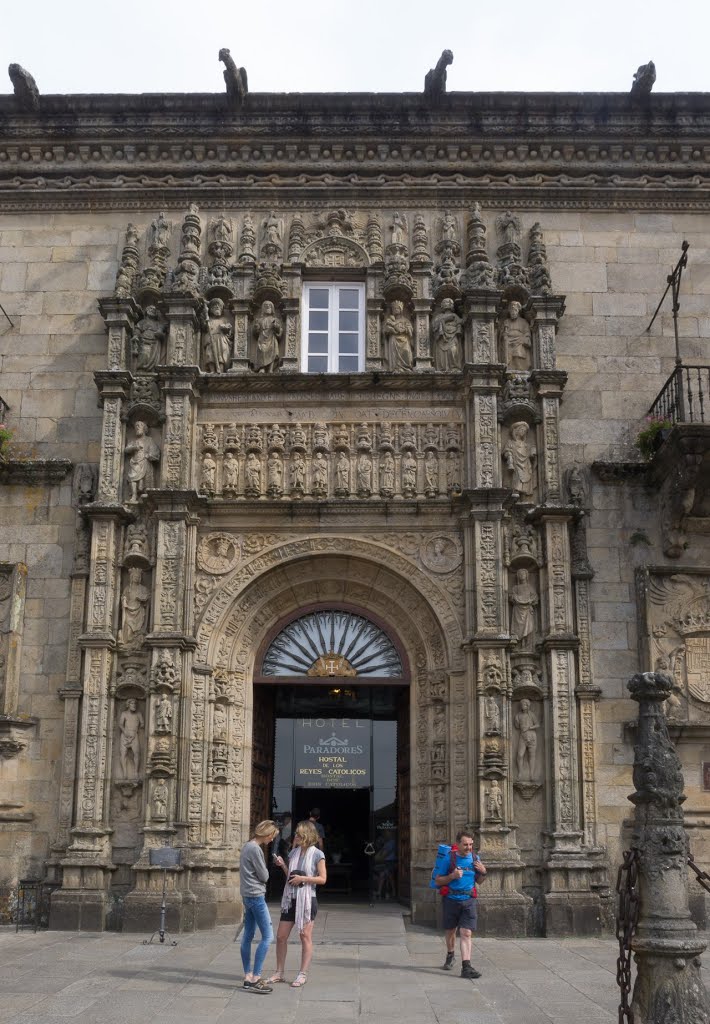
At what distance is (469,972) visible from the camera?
10219 mm

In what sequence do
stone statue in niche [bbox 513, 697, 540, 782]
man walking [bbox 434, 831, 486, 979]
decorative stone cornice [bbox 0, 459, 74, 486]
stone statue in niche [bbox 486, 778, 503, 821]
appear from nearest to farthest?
man walking [bbox 434, 831, 486, 979] < stone statue in niche [bbox 486, 778, 503, 821] < stone statue in niche [bbox 513, 697, 540, 782] < decorative stone cornice [bbox 0, 459, 74, 486]

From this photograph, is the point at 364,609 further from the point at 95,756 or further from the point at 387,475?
the point at 95,756

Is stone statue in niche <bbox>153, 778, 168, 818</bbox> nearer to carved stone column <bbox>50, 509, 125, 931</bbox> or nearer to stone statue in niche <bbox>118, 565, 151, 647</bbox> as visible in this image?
carved stone column <bbox>50, 509, 125, 931</bbox>

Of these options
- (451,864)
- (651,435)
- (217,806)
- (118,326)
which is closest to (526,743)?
(451,864)

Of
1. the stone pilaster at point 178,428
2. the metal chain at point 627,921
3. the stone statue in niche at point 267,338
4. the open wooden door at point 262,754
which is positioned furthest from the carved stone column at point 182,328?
the metal chain at point 627,921

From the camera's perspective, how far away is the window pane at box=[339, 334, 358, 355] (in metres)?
16.1

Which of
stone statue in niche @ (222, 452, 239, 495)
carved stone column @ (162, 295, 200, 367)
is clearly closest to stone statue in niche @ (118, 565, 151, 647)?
stone statue in niche @ (222, 452, 239, 495)

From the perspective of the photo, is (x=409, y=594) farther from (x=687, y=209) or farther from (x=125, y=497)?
(x=687, y=209)

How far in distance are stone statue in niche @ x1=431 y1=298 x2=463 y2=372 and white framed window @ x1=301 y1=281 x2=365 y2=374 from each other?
113 centimetres

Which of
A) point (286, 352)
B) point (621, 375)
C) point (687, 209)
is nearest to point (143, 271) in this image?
point (286, 352)

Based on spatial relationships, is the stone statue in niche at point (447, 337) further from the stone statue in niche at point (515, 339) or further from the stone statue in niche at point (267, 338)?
the stone statue in niche at point (267, 338)

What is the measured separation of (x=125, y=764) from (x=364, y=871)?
6.84 meters

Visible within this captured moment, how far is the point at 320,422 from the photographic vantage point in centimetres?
1523

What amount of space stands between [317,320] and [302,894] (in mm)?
9181
